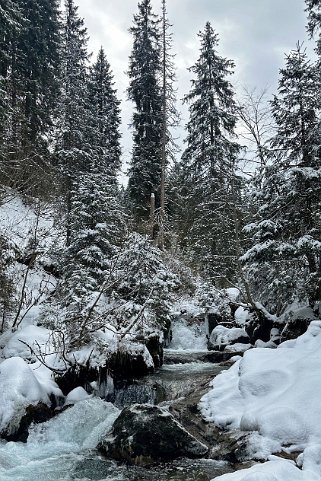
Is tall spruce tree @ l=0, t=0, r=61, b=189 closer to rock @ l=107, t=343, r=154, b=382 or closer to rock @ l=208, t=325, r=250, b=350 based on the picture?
rock @ l=208, t=325, r=250, b=350

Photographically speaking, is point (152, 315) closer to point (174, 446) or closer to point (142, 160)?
point (174, 446)

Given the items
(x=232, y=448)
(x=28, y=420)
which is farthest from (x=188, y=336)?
(x=232, y=448)

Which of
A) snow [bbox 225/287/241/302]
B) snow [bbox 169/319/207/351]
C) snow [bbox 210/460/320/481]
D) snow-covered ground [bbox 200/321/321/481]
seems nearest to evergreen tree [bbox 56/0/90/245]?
snow [bbox 169/319/207/351]

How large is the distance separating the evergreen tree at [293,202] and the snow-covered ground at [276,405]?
8.59 ft

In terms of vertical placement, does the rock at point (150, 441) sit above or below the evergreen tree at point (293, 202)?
below

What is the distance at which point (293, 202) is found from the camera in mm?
11828

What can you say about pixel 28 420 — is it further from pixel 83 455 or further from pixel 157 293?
pixel 157 293

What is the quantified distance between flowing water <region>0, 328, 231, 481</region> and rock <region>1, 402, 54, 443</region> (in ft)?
0.41

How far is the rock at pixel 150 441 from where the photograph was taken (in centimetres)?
647

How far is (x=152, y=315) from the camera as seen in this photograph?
12.6 metres

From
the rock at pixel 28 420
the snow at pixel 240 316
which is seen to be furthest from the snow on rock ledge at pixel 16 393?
the snow at pixel 240 316

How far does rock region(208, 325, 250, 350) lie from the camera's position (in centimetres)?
1563

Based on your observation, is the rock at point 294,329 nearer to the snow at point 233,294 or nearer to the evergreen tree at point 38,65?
the snow at point 233,294

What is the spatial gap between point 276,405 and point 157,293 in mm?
7264
